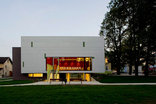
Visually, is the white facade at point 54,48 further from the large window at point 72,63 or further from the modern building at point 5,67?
the modern building at point 5,67

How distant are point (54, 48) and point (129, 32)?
2132 cm

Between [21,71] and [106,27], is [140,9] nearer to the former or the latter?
[106,27]

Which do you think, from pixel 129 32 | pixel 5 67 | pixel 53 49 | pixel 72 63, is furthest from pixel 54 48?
pixel 5 67

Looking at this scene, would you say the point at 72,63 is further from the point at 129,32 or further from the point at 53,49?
the point at 129,32

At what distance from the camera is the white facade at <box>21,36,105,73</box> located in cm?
2983

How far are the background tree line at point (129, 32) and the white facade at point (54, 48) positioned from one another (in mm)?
8492

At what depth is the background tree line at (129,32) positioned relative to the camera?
28.8 m

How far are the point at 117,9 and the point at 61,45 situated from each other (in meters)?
17.5

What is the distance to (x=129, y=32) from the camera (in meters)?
41.1

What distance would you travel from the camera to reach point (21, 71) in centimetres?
2989
